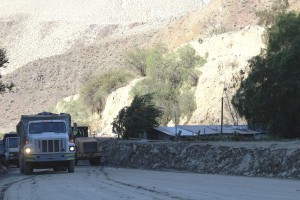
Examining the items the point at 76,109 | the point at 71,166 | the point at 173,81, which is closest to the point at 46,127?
the point at 71,166

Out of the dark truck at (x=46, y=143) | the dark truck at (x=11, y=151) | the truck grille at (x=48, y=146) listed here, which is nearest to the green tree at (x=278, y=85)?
the dark truck at (x=11, y=151)

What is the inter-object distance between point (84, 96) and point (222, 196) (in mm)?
105577

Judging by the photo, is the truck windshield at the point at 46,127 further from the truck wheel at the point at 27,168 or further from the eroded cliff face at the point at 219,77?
the eroded cliff face at the point at 219,77

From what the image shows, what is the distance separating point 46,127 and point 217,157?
403 inches

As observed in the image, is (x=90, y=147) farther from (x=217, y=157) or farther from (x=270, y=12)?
(x=270, y=12)

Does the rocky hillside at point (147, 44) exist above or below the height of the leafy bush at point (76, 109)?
above

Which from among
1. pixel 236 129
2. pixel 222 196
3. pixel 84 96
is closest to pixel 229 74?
pixel 236 129

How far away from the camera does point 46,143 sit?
33.0 m

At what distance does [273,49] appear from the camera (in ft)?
186

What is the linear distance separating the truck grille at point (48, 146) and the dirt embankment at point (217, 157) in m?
8.45

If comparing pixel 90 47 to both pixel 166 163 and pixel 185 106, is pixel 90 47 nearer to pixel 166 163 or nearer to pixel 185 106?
pixel 185 106

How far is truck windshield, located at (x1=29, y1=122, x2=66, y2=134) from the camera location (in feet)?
110

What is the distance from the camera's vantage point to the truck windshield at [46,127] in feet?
110

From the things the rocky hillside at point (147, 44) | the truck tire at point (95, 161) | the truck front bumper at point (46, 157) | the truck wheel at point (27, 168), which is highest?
the rocky hillside at point (147, 44)
